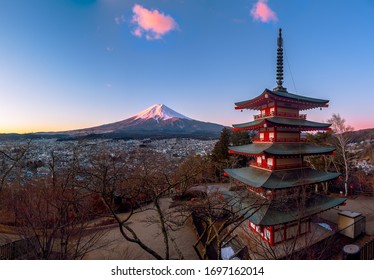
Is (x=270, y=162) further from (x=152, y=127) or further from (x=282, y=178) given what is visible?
(x=152, y=127)

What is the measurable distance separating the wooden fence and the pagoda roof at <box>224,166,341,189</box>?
182 inches

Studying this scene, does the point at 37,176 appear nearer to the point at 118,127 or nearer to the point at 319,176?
the point at 118,127

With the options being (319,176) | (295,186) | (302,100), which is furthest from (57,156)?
(319,176)

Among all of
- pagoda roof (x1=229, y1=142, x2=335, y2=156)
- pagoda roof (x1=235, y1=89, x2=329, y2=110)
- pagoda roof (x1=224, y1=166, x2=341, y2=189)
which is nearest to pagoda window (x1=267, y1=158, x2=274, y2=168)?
pagoda roof (x1=224, y1=166, x2=341, y2=189)

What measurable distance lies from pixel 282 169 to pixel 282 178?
1.33 ft

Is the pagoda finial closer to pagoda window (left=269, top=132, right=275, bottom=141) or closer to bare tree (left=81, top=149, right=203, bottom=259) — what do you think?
pagoda window (left=269, top=132, right=275, bottom=141)

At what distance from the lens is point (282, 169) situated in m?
5.11

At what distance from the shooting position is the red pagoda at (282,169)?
4648 mm

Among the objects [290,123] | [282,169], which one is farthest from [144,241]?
[290,123]

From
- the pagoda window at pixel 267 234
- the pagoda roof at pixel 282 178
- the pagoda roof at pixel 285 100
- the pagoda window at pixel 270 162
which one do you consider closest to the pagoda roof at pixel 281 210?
the pagoda roof at pixel 282 178

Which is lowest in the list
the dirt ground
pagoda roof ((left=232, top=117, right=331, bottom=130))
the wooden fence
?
the dirt ground

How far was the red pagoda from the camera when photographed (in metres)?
4.65
